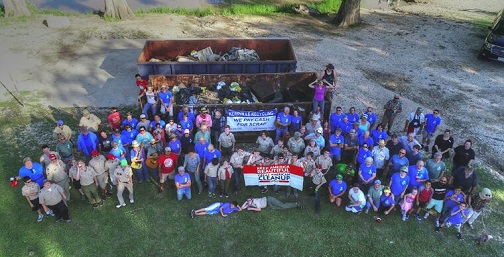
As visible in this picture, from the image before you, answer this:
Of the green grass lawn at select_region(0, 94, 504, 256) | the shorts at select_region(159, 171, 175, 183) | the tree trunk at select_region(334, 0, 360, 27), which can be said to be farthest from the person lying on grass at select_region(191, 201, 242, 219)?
the tree trunk at select_region(334, 0, 360, 27)

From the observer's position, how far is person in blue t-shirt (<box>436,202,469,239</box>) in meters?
9.73

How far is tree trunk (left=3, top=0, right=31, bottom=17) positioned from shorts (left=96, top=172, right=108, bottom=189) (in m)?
17.3

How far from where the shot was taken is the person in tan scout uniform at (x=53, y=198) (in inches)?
372

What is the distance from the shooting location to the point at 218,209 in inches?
414

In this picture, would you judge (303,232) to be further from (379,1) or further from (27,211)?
(379,1)

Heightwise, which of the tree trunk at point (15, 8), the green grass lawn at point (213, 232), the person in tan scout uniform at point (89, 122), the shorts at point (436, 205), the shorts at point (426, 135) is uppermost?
the tree trunk at point (15, 8)

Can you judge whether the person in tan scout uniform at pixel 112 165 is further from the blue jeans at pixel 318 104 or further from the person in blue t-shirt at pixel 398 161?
the person in blue t-shirt at pixel 398 161

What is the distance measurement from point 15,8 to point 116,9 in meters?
6.03

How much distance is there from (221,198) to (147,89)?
465cm

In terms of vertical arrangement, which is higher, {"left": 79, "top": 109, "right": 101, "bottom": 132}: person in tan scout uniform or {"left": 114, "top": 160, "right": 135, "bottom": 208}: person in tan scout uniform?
{"left": 79, "top": 109, "right": 101, "bottom": 132}: person in tan scout uniform

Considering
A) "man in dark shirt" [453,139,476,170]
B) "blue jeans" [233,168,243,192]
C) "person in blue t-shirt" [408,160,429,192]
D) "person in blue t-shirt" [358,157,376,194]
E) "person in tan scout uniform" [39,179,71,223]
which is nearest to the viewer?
"person in tan scout uniform" [39,179,71,223]

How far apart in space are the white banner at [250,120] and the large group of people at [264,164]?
1.27ft

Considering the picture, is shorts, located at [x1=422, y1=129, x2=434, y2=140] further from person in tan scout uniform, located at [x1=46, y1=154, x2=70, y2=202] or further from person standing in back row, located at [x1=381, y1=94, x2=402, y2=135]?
person in tan scout uniform, located at [x1=46, y1=154, x2=70, y2=202]

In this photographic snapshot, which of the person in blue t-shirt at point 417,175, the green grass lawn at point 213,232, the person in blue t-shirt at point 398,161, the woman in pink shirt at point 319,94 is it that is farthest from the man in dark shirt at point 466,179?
the woman in pink shirt at point 319,94
